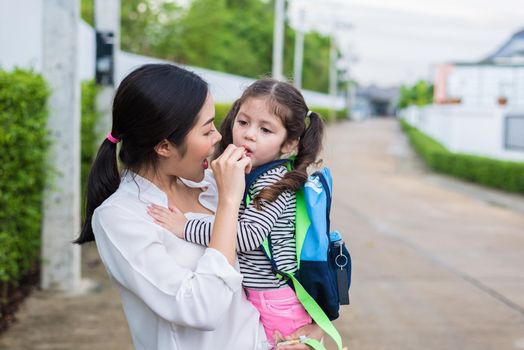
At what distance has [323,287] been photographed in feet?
→ 7.02

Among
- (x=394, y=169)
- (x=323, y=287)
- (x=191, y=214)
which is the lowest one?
(x=394, y=169)

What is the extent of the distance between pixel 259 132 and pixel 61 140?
4343 millimetres

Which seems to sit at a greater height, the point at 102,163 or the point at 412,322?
the point at 102,163

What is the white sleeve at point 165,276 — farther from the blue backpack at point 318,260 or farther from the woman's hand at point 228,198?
the blue backpack at point 318,260

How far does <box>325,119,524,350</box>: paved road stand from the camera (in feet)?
18.5

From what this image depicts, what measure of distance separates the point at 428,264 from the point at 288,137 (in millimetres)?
6168

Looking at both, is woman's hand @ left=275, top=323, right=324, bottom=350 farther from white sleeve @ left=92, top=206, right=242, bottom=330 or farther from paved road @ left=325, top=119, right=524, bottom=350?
paved road @ left=325, top=119, right=524, bottom=350

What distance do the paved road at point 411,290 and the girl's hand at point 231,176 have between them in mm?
1483

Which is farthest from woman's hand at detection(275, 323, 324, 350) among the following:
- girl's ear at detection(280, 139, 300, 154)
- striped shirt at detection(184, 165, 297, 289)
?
girl's ear at detection(280, 139, 300, 154)

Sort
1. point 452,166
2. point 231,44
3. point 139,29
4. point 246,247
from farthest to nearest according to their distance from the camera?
point 231,44, point 139,29, point 452,166, point 246,247

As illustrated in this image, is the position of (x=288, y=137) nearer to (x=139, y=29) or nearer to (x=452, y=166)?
(x=452, y=166)

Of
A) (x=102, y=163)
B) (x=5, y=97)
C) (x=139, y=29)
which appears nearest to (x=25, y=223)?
(x=5, y=97)

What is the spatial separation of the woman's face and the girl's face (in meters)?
0.18

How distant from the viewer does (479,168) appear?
17.6 meters
